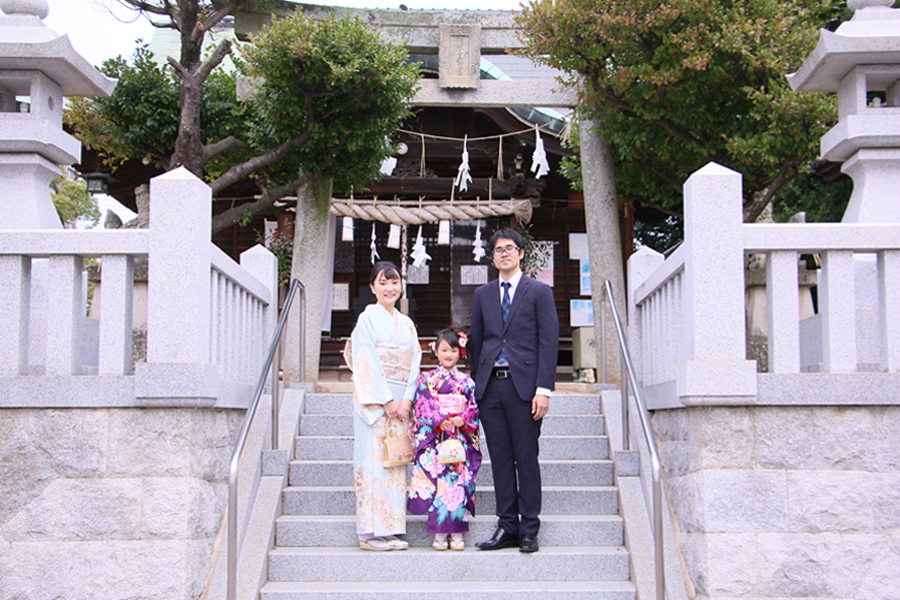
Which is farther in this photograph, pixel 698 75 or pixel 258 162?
pixel 258 162

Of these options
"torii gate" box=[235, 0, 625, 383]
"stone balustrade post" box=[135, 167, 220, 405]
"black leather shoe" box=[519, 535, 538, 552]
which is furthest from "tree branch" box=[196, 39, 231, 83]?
"black leather shoe" box=[519, 535, 538, 552]

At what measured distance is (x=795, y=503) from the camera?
3908 millimetres

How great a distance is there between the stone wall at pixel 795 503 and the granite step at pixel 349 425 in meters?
1.77

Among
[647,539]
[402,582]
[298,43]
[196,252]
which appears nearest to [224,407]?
[196,252]

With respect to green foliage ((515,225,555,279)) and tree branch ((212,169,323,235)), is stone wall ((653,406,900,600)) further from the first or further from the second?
green foliage ((515,225,555,279))

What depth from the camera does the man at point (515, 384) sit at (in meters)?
4.45

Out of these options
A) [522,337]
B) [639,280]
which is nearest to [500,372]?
[522,337]

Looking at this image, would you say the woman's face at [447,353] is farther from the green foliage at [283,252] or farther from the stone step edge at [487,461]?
the green foliage at [283,252]

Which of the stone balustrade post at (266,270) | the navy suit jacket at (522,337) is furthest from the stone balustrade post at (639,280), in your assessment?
the stone balustrade post at (266,270)

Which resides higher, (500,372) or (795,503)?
(500,372)

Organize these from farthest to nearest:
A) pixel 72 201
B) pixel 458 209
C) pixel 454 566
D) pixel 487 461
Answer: pixel 72 201
pixel 458 209
pixel 487 461
pixel 454 566

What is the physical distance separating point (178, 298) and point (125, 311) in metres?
0.37

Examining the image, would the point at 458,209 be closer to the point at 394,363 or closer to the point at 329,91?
the point at 329,91

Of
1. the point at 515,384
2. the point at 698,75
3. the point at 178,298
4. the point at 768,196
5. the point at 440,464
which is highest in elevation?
the point at 698,75
